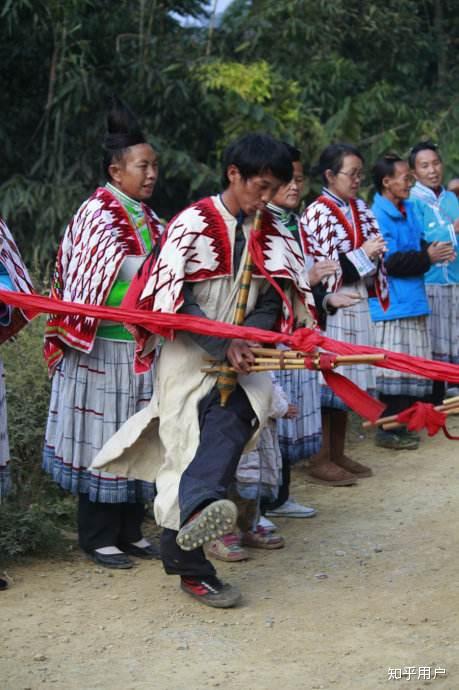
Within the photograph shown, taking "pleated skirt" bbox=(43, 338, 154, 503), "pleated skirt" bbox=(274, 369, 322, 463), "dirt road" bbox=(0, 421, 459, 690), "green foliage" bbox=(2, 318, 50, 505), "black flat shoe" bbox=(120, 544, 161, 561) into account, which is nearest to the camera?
"dirt road" bbox=(0, 421, 459, 690)

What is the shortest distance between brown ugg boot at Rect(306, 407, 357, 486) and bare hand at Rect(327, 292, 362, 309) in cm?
92

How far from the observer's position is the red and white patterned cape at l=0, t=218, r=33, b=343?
4.86m

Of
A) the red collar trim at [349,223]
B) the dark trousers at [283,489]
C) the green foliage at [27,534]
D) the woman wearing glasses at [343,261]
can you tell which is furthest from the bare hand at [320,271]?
the green foliage at [27,534]

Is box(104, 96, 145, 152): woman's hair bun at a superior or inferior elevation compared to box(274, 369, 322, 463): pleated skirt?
superior

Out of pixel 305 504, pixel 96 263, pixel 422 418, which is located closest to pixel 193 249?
pixel 96 263

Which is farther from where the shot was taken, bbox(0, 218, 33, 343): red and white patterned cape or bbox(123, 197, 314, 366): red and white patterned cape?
bbox(0, 218, 33, 343): red and white patterned cape

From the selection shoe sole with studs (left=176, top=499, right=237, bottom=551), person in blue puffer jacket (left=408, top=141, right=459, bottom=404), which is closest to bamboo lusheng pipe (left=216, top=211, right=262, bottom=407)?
shoe sole with studs (left=176, top=499, right=237, bottom=551)

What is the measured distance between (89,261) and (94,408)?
26.7 inches

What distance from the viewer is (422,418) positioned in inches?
169

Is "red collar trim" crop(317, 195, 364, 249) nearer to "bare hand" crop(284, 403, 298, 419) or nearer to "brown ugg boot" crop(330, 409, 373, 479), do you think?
"brown ugg boot" crop(330, 409, 373, 479)

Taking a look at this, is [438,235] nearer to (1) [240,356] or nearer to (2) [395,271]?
(2) [395,271]

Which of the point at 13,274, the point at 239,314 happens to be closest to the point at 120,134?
the point at 13,274

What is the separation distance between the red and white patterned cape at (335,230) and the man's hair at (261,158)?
1.91m

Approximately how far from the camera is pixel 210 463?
15.0ft
